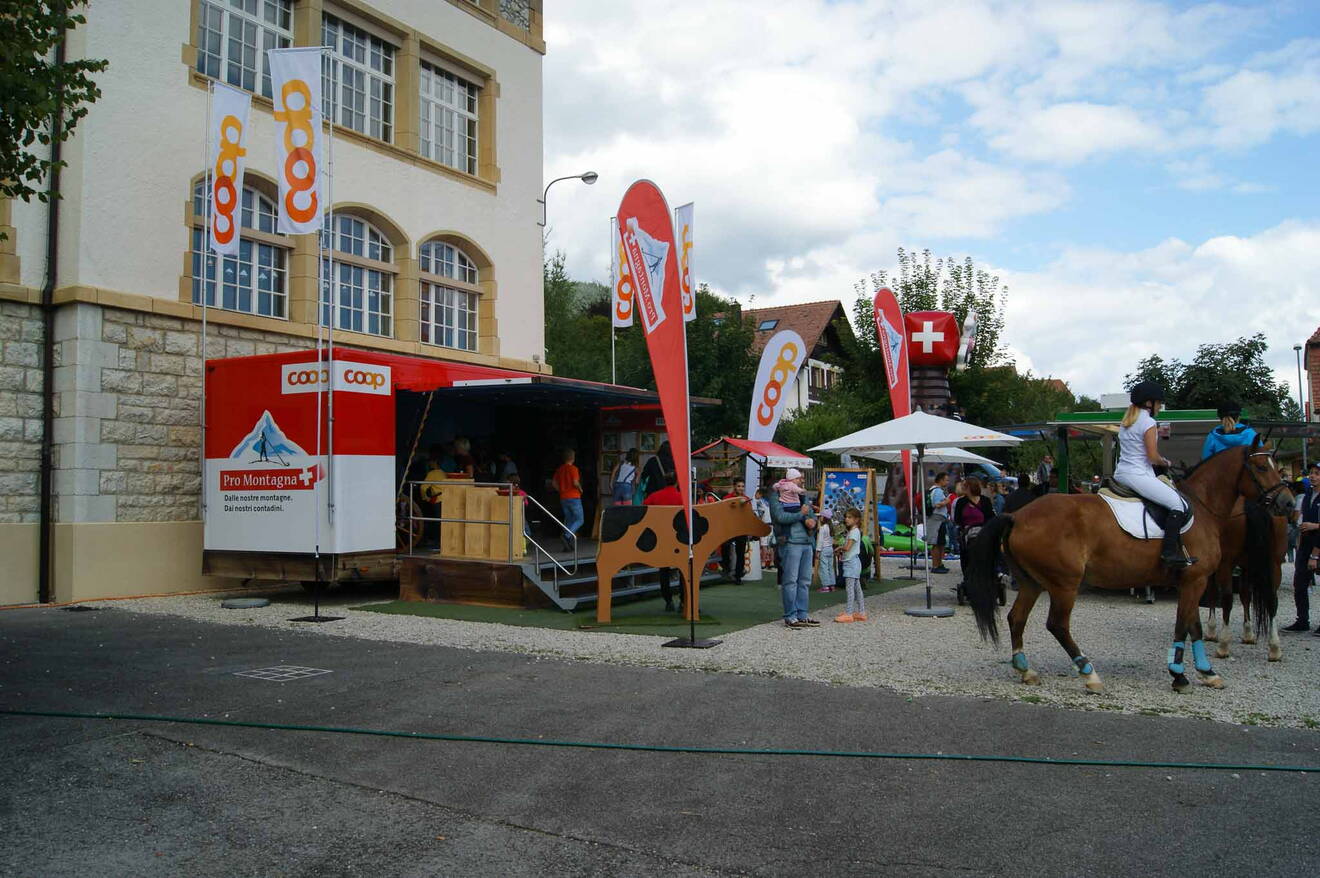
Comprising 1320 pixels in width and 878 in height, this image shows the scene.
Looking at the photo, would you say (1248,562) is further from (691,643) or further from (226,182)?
(226,182)

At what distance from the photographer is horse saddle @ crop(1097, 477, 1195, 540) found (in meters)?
7.79

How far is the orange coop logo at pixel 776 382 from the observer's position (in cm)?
1723

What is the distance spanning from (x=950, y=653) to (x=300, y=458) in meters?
8.25

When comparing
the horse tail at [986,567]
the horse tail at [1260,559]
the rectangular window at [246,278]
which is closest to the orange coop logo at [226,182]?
the rectangular window at [246,278]

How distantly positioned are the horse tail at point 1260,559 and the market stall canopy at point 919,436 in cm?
476

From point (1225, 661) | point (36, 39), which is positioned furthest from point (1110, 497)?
point (36, 39)

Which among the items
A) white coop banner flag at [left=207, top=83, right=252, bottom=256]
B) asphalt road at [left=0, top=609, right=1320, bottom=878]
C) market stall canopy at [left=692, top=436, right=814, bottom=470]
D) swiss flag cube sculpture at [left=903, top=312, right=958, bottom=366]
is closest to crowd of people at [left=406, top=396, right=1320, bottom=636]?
market stall canopy at [left=692, top=436, right=814, bottom=470]

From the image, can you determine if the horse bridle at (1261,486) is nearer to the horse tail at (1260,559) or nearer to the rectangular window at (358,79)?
the horse tail at (1260,559)

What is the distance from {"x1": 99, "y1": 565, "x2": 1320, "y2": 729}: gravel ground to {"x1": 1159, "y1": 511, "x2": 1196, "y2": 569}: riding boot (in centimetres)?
94

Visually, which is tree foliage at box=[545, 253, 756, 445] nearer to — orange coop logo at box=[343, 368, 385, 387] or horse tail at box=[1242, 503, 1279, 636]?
orange coop logo at box=[343, 368, 385, 387]

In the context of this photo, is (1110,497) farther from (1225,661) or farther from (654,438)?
(654,438)

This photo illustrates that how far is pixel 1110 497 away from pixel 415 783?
5.59m

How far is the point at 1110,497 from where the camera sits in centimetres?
801

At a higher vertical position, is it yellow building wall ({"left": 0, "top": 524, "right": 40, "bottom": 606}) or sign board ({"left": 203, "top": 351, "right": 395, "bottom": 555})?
sign board ({"left": 203, "top": 351, "right": 395, "bottom": 555})
